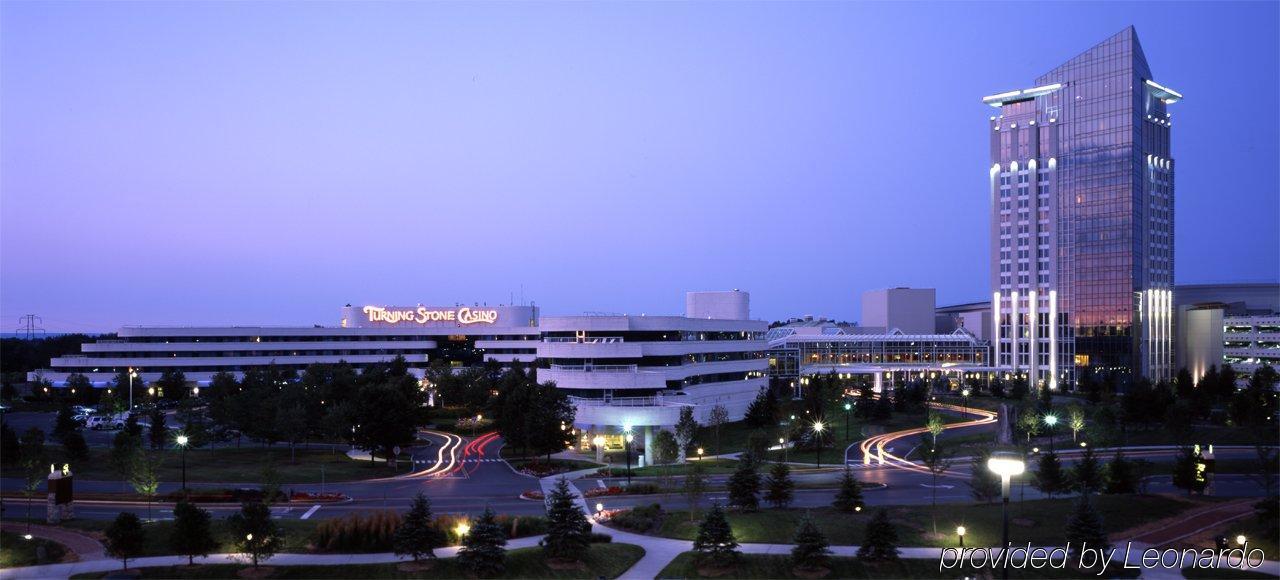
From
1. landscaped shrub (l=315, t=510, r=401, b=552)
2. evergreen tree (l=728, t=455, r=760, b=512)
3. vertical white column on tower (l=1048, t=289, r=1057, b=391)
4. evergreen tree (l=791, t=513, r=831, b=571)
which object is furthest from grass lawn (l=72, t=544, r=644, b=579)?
vertical white column on tower (l=1048, t=289, r=1057, b=391)

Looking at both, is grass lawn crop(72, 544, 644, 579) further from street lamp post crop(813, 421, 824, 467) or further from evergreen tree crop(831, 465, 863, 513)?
street lamp post crop(813, 421, 824, 467)

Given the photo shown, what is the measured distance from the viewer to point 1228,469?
5712 cm

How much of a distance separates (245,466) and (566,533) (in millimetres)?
36689

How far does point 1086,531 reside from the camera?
34.0 metres

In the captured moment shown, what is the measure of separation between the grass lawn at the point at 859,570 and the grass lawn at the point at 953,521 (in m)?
2.83

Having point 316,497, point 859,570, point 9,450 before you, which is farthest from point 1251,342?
point 9,450

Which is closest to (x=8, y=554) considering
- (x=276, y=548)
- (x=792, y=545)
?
(x=276, y=548)

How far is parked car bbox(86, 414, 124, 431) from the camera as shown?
80125 millimetres

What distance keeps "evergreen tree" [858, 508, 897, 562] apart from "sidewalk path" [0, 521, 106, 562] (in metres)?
29.8

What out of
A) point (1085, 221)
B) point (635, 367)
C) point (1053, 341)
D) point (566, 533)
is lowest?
point (566, 533)

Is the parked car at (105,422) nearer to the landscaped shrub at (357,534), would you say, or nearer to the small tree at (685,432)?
the small tree at (685,432)

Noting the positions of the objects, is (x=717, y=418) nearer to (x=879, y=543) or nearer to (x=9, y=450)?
(x=879, y=543)

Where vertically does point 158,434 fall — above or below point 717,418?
below

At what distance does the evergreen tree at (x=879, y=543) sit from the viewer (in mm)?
33656
